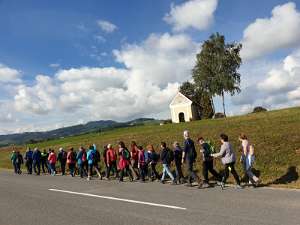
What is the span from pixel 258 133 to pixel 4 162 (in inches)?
1109

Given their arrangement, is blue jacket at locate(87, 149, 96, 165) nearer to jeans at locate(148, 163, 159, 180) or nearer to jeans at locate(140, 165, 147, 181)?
jeans at locate(148, 163, 159, 180)

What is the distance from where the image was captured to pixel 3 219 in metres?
9.84

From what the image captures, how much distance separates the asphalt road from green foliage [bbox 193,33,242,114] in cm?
4637

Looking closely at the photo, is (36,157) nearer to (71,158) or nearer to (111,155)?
(71,158)

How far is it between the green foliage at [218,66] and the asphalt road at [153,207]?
46.4 m

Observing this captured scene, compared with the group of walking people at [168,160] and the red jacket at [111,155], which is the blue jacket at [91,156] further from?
the red jacket at [111,155]

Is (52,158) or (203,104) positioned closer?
(52,158)

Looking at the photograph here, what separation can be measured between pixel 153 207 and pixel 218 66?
51.1 metres

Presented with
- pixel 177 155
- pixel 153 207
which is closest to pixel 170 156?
pixel 177 155

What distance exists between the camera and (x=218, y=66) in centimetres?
5941

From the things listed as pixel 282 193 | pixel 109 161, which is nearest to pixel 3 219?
pixel 282 193

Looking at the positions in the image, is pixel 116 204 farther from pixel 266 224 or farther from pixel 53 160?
pixel 53 160

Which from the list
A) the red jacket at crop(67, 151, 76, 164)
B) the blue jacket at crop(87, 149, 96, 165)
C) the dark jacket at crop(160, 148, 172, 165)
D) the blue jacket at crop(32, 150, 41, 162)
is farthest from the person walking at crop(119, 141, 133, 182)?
the blue jacket at crop(32, 150, 41, 162)

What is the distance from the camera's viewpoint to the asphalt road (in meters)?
8.68
